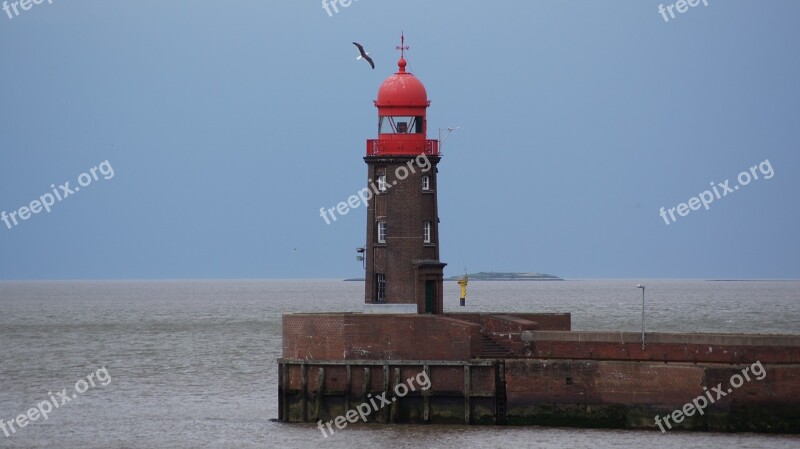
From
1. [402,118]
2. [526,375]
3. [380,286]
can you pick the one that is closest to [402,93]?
[402,118]

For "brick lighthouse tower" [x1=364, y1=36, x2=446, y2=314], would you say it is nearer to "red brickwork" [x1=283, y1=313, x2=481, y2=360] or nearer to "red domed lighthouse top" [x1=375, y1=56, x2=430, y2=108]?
"red domed lighthouse top" [x1=375, y1=56, x2=430, y2=108]

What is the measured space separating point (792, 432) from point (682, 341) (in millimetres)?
3919

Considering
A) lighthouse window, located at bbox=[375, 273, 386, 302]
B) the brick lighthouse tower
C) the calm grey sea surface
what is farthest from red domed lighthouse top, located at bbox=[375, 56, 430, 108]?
the calm grey sea surface

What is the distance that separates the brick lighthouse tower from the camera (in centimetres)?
4612

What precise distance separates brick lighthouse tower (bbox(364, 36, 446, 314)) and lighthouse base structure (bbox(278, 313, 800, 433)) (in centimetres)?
328

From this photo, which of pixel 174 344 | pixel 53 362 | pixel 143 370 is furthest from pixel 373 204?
pixel 174 344

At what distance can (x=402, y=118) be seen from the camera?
1839 inches

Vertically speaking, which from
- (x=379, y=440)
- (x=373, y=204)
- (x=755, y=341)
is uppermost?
(x=373, y=204)

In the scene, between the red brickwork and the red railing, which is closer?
the red brickwork

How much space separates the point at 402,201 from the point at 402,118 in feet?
8.75

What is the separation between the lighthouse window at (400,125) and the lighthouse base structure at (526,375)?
6739 mm

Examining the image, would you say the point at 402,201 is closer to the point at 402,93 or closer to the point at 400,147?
the point at 400,147

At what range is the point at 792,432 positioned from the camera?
39.1 m

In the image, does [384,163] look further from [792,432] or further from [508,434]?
[792,432]
